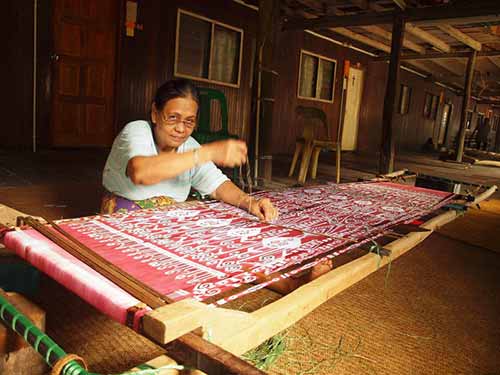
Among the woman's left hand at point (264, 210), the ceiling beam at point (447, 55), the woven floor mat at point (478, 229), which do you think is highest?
the ceiling beam at point (447, 55)

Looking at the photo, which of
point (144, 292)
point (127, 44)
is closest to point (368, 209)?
point (144, 292)

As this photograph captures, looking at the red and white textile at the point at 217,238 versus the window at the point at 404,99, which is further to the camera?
the window at the point at 404,99

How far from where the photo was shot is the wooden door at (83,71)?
501cm

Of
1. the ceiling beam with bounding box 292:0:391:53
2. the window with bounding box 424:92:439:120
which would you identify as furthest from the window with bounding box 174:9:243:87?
the window with bounding box 424:92:439:120

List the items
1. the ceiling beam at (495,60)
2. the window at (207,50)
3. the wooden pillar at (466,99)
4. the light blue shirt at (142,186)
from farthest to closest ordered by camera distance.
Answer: the ceiling beam at (495,60), the wooden pillar at (466,99), the window at (207,50), the light blue shirt at (142,186)

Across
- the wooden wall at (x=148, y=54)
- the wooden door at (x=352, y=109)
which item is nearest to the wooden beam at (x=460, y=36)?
the wooden door at (x=352, y=109)

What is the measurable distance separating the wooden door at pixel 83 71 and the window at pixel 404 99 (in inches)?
384

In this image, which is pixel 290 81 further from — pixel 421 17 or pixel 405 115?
pixel 405 115

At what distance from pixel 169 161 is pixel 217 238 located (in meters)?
0.34

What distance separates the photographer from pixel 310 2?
6.36 m

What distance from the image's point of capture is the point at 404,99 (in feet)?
41.7

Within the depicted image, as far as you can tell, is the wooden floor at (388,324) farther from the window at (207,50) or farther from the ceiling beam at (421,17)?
the window at (207,50)

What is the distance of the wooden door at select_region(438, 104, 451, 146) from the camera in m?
16.8

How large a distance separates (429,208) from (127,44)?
4804 millimetres
